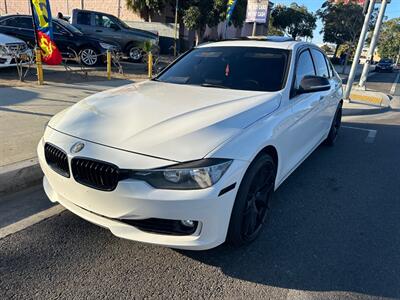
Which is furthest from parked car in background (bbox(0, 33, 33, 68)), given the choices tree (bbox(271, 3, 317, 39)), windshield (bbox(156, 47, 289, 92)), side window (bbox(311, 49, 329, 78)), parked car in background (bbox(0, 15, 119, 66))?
tree (bbox(271, 3, 317, 39))

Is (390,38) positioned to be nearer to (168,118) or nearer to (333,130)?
(333,130)

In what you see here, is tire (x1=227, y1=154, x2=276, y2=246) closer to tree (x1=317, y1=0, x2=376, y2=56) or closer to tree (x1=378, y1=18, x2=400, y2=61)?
tree (x1=317, y1=0, x2=376, y2=56)

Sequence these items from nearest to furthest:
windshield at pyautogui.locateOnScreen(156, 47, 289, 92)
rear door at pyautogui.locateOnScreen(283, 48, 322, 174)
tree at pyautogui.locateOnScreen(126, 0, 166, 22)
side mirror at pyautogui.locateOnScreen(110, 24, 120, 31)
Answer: rear door at pyautogui.locateOnScreen(283, 48, 322, 174) < windshield at pyautogui.locateOnScreen(156, 47, 289, 92) < side mirror at pyautogui.locateOnScreen(110, 24, 120, 31) < tree at pyautogui.locateOnScreen(126, 0, 166, 22)

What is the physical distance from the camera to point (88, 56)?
41.2 feet

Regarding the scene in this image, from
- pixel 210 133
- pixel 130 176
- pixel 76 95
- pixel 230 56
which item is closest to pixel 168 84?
pixel 230 56

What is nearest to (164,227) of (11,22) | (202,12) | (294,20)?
(11,22)

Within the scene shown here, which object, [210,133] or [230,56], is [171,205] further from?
[230,56]

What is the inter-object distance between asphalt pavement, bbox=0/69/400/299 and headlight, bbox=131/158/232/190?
0.74 meters

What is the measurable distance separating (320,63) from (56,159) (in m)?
3.93

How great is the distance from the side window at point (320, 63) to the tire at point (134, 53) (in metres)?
11.7

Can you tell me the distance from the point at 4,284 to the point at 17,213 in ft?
3.39

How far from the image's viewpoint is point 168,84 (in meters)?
3.86

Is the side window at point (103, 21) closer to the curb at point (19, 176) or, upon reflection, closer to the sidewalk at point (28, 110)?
the sidewalk at point (28, 110)

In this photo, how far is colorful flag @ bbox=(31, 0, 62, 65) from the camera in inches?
348
